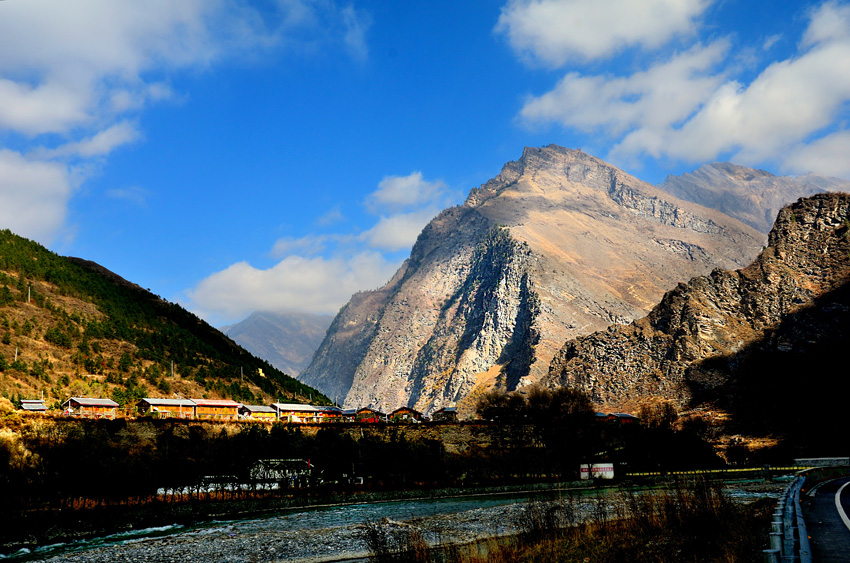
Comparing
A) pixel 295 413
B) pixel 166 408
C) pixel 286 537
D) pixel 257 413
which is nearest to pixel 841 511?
pixel 286 537

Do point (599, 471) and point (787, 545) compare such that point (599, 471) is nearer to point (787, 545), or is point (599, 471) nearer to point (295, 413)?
point (295, 413)

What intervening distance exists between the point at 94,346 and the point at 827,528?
15776 centimetres

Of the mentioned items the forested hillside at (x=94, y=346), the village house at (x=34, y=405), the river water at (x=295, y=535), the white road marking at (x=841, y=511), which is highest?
the forested hillside at (x=94, y=346)

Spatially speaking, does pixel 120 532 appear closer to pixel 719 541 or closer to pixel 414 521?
pixel 414 521

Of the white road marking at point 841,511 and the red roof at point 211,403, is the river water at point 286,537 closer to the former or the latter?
the white road marking at point 841,511

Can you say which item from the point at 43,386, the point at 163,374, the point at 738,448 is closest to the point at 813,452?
the point at 738,448

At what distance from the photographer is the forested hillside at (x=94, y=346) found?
130 meters

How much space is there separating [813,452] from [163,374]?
15260cm

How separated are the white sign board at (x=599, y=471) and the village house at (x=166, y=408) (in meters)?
80.3

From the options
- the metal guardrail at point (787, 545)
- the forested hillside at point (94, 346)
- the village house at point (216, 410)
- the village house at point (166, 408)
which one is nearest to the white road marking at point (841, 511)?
the metal guardrail at point (787, 545)

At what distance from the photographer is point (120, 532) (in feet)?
197

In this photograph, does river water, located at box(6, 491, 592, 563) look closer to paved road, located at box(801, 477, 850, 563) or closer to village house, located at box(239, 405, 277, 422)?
paved road, located at box(801, 477, 850, 563)

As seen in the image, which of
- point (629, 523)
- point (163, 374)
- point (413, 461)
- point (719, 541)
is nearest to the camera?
point (719, 541)

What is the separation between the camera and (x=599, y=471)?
108m
